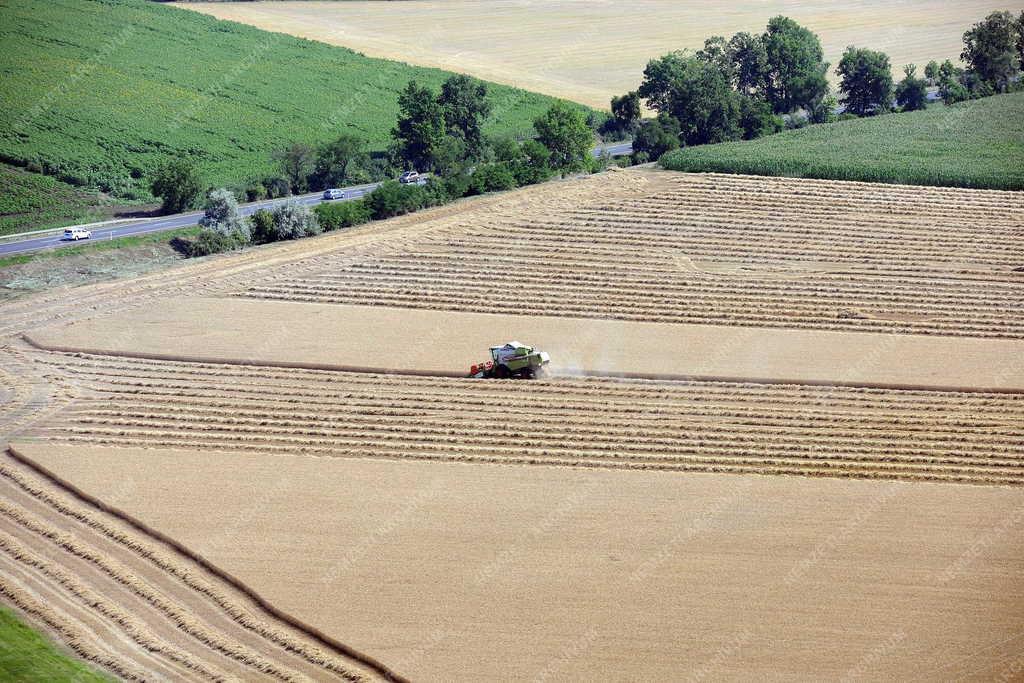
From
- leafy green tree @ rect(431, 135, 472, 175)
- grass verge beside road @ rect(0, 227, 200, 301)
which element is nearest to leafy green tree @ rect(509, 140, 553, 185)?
leafy green tree @ rect(431, 135, 472, 175)

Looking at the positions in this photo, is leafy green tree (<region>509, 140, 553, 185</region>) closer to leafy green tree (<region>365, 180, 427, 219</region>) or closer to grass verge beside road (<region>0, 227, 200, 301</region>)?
leafy green tree (<region>365, 180, 427, 219</region>)

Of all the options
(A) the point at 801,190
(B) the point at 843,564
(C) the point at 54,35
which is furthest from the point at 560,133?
(B) the point at 843,564

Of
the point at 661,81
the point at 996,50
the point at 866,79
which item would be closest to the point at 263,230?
the point at 661,81

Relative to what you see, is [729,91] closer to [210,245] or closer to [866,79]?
[866,79]

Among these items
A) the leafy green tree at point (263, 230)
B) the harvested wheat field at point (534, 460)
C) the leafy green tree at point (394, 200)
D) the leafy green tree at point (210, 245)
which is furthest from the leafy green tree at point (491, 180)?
the leafy green tree at point (210, 245)

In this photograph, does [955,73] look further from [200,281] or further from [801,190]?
[200,281]
